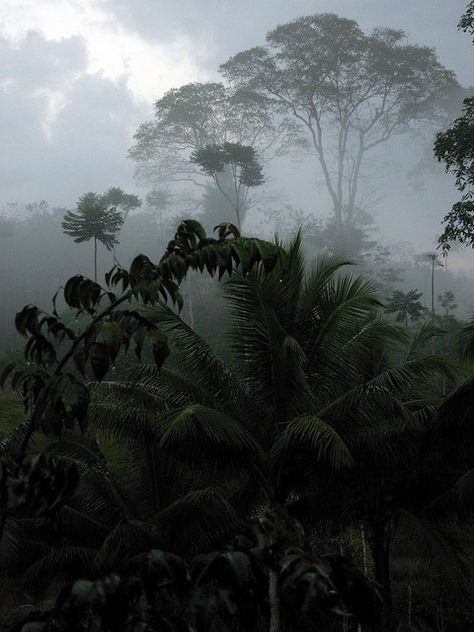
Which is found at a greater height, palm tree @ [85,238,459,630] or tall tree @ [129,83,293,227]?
tall tree @ [129,83,293,227]

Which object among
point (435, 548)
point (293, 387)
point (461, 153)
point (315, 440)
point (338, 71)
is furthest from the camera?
point (338, 71)

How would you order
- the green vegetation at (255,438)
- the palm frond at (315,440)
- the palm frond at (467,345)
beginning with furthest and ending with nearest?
the palm frond at (467,345) → the palm frond at (315,440) → the green vegetation at (255,438)

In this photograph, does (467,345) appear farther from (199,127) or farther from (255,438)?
(199,127)

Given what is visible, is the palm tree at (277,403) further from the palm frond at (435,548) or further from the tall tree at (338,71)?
the tall tree at (338,71)

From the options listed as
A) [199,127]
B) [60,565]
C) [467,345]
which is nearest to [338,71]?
[199,127]

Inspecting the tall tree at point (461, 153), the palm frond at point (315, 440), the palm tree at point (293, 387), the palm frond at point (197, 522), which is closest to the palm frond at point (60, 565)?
the palm frond at point (197, 522)

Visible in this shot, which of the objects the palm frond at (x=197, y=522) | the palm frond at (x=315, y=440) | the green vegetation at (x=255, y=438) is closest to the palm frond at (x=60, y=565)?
the green vegetation at (x=255, y=438)

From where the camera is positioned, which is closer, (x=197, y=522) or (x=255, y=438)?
(x=255, y=438)

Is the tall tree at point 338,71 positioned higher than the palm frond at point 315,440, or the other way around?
the tall tree at point 338,71

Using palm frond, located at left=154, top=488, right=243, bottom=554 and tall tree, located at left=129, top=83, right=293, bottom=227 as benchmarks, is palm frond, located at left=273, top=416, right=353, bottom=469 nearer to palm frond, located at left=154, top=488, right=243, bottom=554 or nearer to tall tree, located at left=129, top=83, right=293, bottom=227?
palm frond, located at left=154, top=488, right=243, bottom=554

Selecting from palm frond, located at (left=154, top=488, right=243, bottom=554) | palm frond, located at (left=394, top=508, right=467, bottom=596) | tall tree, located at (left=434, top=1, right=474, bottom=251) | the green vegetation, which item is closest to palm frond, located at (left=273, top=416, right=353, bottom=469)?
the green vegetation

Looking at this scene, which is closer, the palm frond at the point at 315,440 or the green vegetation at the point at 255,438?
the green vegetation at the point at 255,438

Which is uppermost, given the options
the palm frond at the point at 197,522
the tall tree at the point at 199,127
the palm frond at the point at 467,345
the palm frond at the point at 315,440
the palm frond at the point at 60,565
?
the tall tree at the point at 199,127

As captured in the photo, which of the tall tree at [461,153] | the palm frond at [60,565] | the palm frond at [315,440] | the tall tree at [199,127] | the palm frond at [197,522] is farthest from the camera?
the tall tree at [199,127]
